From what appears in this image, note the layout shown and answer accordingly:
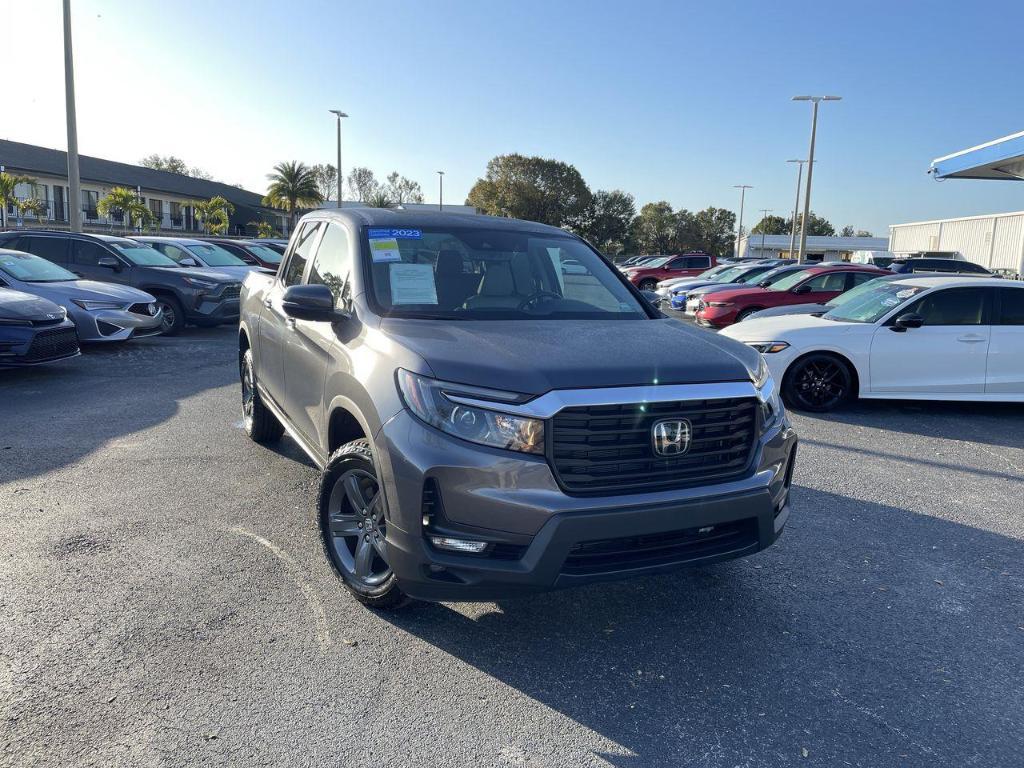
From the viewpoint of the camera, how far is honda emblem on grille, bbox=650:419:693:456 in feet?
9.44

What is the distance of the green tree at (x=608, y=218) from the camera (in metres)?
75.1

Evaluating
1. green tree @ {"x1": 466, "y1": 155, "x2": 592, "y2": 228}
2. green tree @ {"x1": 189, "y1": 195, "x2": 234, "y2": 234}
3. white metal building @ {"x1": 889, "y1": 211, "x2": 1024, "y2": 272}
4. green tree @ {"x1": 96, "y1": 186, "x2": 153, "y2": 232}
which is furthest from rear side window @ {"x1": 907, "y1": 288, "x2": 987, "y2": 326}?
green tree @ {"x1": 466, "y1": 155, "x2": 592, "y2": 228}

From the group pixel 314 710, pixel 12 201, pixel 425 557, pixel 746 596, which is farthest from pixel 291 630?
pixel 12 201

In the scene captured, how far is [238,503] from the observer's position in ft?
15.5

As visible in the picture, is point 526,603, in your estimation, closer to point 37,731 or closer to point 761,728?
point 761,728

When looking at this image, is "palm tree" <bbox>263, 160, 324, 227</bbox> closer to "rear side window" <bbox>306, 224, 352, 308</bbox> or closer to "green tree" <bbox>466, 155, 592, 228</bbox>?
"green tree" <bbox>466, 155, 592, 228</bbox>

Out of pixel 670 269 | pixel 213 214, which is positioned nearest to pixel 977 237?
pixel 670 269

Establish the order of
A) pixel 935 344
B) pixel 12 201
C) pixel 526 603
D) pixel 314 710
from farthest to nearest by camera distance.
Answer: pixel 12 201 < pixel 935 344 < pixel 526 603 < pixel 314 710

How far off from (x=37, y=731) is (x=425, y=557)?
1.43m

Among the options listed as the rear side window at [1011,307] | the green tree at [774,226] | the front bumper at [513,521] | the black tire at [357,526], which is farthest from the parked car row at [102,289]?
the green tree at [774,226]

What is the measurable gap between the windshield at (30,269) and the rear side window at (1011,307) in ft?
39.3

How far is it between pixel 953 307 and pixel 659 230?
81.4 meters

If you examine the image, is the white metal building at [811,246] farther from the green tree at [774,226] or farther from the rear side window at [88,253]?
the rear side window at [88,253]

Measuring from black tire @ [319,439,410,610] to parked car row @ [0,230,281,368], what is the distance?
6.48 m
